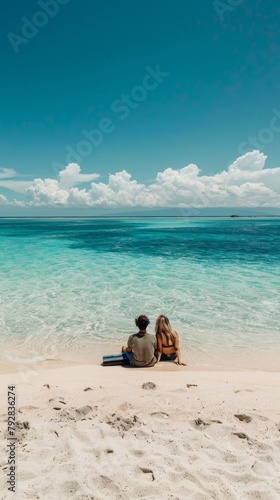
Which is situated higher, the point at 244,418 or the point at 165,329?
the point at 165,329

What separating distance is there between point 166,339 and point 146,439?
3.60 m

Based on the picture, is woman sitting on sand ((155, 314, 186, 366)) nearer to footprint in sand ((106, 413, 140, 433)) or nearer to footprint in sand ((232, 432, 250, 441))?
footprint in sand ((106, 413, 140, 433))

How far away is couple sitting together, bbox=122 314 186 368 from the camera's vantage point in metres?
7.44

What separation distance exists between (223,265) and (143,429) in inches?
777

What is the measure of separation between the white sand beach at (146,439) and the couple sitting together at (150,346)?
88cm

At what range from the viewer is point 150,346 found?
24.6ft

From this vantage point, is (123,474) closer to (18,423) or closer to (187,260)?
(18,423)

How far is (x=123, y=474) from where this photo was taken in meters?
3.64

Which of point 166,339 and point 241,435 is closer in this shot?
point 241,435

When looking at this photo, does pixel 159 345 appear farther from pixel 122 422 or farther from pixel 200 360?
pixel 122 422

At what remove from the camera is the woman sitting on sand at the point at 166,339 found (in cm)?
775

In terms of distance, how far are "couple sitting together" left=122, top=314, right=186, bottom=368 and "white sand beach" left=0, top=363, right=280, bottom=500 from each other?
0.88 metres

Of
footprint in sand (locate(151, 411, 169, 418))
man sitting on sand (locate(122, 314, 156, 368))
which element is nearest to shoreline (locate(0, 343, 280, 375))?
man sitting on sand (locate(122, 314, 156, 368))

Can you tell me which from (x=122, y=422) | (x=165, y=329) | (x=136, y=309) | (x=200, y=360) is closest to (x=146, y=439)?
(x=122, y=422)
